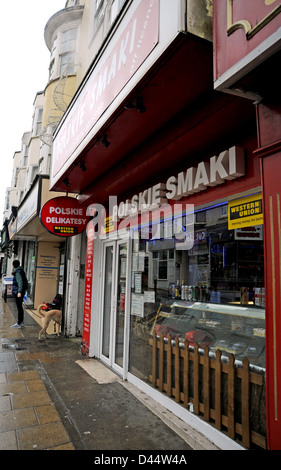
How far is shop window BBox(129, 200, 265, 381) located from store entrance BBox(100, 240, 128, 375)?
406mm

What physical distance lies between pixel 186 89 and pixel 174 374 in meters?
3.37

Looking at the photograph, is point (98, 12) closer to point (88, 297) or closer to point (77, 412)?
point (88, 297)

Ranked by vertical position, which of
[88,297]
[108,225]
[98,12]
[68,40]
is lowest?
[88,297]

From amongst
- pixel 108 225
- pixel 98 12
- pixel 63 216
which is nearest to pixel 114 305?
pixel 108 225

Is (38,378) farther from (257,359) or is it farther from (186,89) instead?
(186,89)

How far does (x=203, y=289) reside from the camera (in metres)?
4.11

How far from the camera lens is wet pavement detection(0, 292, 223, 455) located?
3018 mm

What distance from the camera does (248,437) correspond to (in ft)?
9.01

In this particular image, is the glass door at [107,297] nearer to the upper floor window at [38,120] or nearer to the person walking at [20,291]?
the person walking at [20,291]

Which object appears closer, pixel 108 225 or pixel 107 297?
pixel 108 225

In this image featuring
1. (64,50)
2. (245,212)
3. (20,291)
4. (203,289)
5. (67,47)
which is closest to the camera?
(245,212)

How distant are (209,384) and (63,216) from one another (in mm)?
4550

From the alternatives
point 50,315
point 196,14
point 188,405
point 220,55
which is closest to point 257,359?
point 188,405
